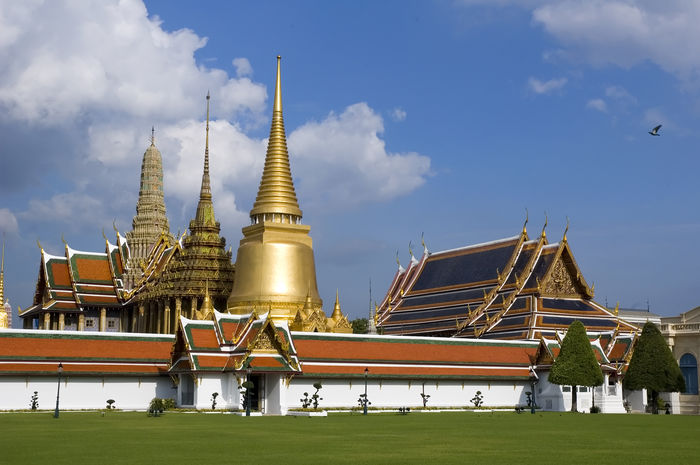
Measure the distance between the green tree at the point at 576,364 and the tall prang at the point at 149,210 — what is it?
145ft

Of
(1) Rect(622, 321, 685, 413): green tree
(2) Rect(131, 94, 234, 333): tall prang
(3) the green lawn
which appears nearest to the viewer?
(3) the green lawn

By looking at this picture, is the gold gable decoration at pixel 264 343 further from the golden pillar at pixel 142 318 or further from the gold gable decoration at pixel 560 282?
the golden pillar at pixel 142 318

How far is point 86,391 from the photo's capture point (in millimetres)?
43344

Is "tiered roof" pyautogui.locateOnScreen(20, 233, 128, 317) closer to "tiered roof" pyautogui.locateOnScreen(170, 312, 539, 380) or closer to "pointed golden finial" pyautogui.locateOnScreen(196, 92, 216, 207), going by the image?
"pointed golden finial" pyautogui.locateOnScreen(196, 92, 216, 207)

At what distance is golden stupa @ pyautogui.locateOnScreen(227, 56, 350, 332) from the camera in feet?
193

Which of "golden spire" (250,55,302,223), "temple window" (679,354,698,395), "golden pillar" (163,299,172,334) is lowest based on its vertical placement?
"temple window" (679,354,698,395)

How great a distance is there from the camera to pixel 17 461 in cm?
1803

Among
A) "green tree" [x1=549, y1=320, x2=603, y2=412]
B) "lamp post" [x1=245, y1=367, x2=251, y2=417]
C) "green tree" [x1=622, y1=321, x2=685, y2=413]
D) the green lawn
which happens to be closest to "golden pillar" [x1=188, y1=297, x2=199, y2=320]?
"lamp post" [x1=245, y1=367, x2=251, y2=417]

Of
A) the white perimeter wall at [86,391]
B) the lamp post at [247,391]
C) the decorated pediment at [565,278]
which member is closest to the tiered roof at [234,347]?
the lamp post at [247,391]

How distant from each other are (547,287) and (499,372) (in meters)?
10.2

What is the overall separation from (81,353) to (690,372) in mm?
37815

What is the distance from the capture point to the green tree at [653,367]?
49.5 meters

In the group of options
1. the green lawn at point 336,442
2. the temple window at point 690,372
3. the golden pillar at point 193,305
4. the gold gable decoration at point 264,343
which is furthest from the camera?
the golden pillar at point 193,305

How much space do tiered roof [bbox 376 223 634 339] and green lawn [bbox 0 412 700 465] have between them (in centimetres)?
2403
